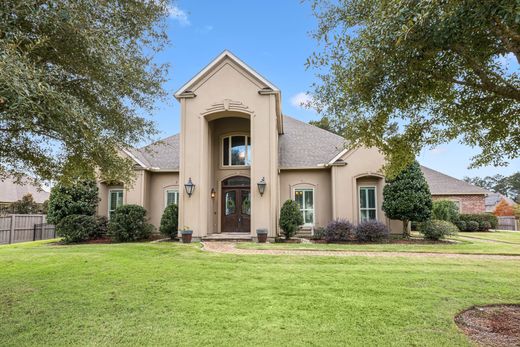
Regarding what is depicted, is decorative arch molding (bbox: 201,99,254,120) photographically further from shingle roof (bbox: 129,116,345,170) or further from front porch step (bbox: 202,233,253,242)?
front porch step (bbox: 202,233,253,242)

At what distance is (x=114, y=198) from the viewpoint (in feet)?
62.6

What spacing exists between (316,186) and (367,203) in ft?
9.23

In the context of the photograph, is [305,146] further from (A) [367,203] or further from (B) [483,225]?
(B) [483,225]

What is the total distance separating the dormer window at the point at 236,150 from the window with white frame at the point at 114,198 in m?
6.17

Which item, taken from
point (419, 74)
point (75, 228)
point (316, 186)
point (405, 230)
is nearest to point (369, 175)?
point (316, 186)

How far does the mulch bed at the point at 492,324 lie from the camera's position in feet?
15.2

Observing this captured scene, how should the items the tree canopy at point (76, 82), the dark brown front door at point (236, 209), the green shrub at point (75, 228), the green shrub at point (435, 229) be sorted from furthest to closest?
the dark brown front door at point (236, 209) < the green shrub at point (75, 228) < the green shrub at point (435, 229) < the tree canopy at point (76, 82)

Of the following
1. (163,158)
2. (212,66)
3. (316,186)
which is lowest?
(316,186)

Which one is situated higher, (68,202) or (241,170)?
(241,170)

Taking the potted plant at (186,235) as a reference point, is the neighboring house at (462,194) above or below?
above

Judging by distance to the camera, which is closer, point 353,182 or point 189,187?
point 189,187

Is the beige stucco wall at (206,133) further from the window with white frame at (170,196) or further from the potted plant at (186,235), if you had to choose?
the window with white frame at (170,196)

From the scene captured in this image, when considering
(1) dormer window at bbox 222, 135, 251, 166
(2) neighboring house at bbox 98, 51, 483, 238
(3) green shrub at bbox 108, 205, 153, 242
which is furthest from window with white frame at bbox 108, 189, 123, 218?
(1) dormer window at bbox 222, 135, 251, 166

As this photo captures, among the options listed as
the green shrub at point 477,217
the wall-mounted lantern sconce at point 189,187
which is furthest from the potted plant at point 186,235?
the green shrub at point 477,217
